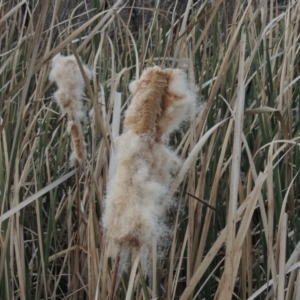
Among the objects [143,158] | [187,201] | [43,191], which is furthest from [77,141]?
[187,201]

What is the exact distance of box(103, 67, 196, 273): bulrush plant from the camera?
573 millimetres

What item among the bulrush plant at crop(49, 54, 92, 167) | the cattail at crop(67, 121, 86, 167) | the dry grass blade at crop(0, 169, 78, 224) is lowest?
the dry grass blade at crop(0, 169, 78, 224)

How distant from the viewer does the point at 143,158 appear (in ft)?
1.89

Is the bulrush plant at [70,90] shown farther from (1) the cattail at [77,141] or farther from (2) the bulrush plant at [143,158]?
(2) the bulrush plant at [143,158]

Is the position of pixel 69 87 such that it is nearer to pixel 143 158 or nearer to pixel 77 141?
pixel 77 141

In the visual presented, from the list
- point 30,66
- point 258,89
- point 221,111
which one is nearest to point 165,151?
point 30,66

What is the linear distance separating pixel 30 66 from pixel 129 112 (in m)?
0.15

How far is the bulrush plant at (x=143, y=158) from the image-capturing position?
57 centimetres

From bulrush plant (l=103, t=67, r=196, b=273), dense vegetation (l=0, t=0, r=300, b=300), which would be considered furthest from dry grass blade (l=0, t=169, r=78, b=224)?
bulrush plant (l=103, t=67, r=196, b=273)

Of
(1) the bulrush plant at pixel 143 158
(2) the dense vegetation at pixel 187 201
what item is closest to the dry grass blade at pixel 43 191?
(2) the dense vegetation at pixel 187 201

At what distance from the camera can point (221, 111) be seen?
1143mm

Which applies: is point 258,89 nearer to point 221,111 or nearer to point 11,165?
point 221,111

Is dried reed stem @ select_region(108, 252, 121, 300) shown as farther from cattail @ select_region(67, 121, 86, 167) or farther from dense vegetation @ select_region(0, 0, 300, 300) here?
cattail @ select_region(67, 121, 86, 167)

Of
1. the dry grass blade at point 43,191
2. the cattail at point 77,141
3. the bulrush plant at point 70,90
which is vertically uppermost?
the bulrush plant at point 70,90
